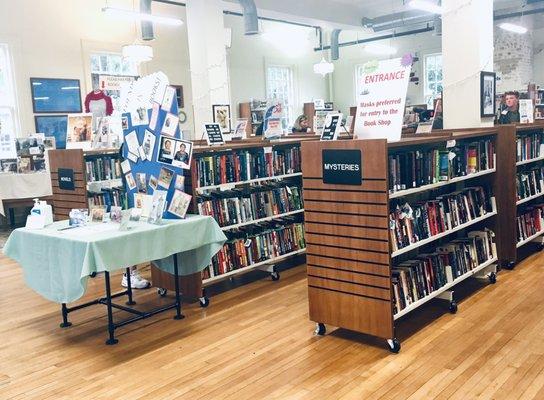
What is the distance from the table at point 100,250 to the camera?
11.6 feet

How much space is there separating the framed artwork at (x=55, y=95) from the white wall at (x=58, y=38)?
10cm

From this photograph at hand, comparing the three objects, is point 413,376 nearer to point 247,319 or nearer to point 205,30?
point 247,319

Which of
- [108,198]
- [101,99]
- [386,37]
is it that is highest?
[386,37]

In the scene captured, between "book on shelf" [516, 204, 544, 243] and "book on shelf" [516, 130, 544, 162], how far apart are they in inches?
22.0

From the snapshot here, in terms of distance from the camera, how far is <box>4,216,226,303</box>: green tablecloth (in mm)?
3535

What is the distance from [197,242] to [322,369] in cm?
143

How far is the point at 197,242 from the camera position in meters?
4.21

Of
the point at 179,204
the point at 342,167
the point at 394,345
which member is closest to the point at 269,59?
the point at 179,204

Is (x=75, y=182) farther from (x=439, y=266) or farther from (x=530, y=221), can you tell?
(x=530, y=221)

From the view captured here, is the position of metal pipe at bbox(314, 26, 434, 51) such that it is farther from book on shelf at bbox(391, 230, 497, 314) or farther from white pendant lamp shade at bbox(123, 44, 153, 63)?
book on shelf at bbox(391, 230, 497, 314)

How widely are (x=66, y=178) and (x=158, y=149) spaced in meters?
2.10

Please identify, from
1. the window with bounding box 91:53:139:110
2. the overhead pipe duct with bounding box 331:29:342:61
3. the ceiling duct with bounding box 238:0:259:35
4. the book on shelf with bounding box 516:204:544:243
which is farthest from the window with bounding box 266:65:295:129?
the book on shelf with bounding box 516:204:544:243

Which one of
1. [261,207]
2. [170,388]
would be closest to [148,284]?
[261,207]

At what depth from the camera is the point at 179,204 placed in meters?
4.25
